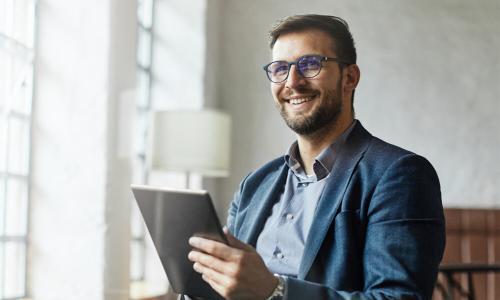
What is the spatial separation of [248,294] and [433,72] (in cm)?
414

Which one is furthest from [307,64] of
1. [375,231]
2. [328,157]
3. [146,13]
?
[146,13]

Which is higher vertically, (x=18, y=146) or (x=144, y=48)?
(x=144, y=48)

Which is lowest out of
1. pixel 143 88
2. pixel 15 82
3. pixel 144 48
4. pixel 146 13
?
pixel 15 82

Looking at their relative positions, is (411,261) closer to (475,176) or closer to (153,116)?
(153,116)

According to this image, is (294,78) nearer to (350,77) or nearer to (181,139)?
(350,77)

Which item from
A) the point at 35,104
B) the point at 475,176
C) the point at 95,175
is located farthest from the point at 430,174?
the point at 475,176

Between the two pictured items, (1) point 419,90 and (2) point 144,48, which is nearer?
(2) point 144,48

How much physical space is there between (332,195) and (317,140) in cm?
27

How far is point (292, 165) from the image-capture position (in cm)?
202

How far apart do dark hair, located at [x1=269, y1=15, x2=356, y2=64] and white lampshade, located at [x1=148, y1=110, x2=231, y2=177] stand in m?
2.09

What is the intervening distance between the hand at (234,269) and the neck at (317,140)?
1.80 feet

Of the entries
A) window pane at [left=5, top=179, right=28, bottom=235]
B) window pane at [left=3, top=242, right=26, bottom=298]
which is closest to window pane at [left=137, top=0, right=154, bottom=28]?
window pane at [left=5, top=179, right=28, bottom=235]

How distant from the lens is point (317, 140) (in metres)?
1.97

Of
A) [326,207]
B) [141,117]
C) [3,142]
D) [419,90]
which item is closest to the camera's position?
[326,207]
